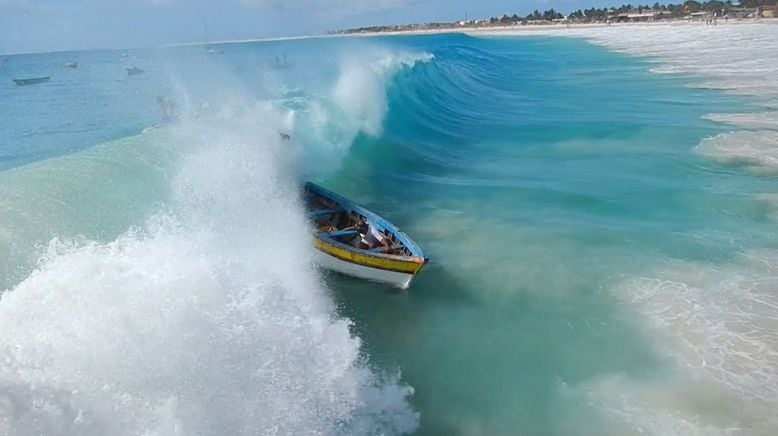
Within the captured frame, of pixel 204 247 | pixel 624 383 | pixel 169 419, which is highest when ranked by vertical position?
pixel 204 247

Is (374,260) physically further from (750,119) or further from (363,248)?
(750,119)

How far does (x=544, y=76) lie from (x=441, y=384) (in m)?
44.1

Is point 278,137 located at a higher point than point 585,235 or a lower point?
higher

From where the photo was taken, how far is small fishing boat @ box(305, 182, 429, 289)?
11188mm

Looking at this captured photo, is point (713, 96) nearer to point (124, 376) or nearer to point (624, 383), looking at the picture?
point (624, 383)

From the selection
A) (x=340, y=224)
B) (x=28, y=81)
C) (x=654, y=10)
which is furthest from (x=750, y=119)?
(x=654, y=10)

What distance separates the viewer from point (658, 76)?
3972 centimetres

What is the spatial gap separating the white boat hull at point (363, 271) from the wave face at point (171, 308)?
364mm

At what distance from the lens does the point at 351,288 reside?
463 inches

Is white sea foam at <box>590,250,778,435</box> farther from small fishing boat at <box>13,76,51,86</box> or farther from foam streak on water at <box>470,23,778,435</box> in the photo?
small fishing boat at <box>13,76,51,86</box>

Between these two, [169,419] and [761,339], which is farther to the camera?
[761,339]

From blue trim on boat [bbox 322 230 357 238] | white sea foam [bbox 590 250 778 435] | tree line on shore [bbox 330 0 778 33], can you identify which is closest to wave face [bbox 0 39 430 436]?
blue trim on boat [bbox 322 230 357 238]

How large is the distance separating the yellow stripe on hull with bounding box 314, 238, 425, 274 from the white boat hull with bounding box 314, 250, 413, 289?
0.29 ft

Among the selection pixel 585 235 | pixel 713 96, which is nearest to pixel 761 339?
pixel 585 235
